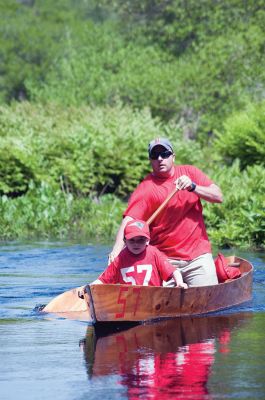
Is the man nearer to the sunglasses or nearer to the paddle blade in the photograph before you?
the sunglasses

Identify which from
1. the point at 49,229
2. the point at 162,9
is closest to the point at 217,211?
the point at 49,229

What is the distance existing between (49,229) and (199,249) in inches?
410

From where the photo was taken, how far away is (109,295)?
11.8 m

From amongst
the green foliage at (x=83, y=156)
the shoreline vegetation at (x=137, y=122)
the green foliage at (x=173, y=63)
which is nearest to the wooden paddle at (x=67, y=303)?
the shoreline vegetation at (x=137, y=122)

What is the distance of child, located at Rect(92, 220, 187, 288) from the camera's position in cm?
1204

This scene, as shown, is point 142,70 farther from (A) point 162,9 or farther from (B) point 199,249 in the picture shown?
(B) point 199,249

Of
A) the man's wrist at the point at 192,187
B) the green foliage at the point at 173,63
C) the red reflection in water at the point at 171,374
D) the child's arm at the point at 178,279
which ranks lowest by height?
the red reflection in water at the point at 171,374

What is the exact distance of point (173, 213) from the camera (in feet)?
42.3

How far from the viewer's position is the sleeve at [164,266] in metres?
12.2

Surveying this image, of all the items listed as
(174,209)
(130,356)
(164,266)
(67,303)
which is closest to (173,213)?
(174,209)

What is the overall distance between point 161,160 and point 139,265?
47.7 inches

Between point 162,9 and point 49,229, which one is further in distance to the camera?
point 162,9

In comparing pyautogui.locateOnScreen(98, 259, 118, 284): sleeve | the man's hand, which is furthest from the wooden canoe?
the man's hand

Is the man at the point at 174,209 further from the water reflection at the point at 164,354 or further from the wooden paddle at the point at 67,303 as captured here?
the wooden paddle at the point at 67,303
